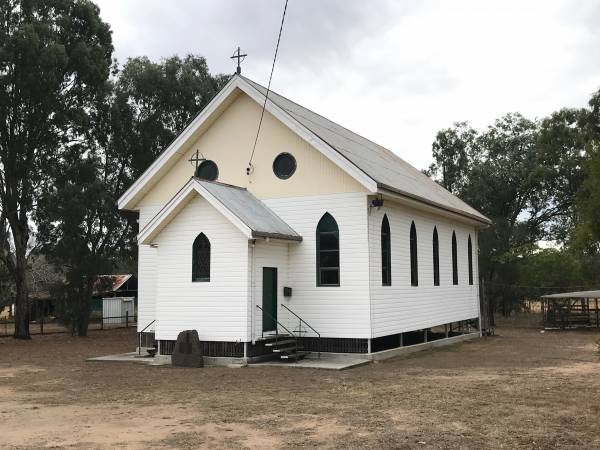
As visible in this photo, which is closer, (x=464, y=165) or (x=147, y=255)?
(x=147, y=255)

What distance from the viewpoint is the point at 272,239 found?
17500mm

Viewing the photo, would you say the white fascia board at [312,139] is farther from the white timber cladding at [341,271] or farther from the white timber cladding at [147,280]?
the white timber cladding at [147,280]

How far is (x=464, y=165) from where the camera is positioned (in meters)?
45.7

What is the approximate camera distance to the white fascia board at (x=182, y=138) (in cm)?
1961

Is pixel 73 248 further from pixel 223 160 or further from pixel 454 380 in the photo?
pixel 454 380

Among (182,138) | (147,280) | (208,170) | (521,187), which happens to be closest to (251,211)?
(208,170)

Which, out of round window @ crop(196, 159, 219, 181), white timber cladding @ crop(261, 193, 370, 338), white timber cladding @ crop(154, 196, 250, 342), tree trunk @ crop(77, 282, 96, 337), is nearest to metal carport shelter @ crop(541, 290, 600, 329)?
white timber cladding @ crop(261, 193, 370, 338)

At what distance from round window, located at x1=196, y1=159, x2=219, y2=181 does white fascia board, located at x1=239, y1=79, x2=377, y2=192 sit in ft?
8.25

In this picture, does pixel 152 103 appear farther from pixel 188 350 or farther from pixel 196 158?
pixel 188 350

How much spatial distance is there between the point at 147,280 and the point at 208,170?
163 inches

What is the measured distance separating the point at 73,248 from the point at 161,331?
1293cm

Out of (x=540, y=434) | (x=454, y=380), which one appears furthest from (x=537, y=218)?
(x=540, y=434)

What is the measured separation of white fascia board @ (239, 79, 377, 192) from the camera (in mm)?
17328

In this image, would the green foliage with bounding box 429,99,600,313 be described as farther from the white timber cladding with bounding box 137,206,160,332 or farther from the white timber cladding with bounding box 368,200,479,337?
the white timber cladding with bounding box 137,206,160,332
